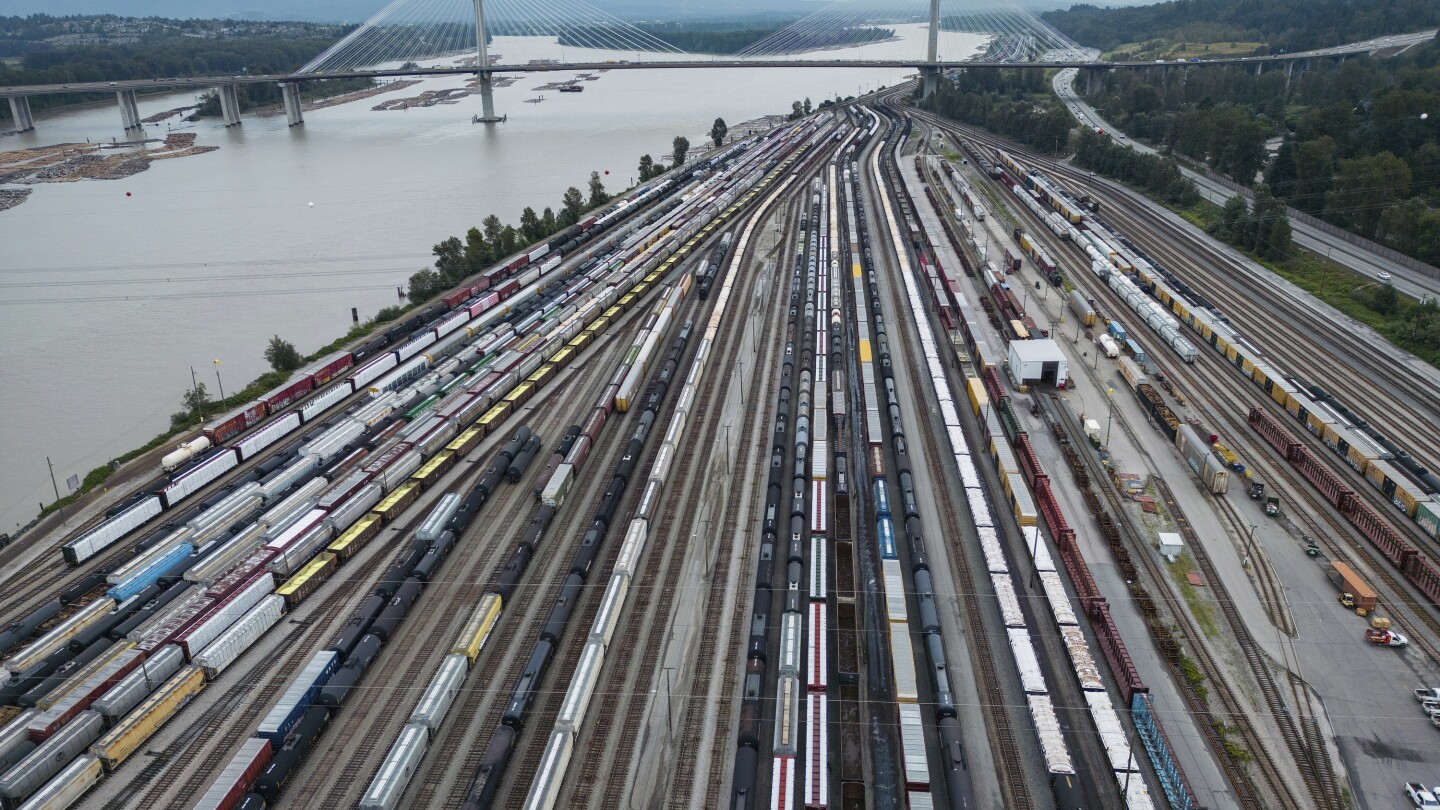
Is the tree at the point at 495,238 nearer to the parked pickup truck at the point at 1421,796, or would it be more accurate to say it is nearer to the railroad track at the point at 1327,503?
the railroad track at the point at 1327,503

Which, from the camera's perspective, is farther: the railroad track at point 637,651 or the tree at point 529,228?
the tree at point 529,228

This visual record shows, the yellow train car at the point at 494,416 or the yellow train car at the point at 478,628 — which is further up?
the yellow train car at the point at 494,416

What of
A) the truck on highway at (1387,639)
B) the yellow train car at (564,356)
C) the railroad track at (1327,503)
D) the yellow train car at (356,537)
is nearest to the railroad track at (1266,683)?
the truck on highway at (1387,639)

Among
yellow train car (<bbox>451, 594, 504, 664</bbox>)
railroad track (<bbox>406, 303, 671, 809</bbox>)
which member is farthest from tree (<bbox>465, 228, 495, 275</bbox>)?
yellow train car (<bbox>451, 594, 504, 664</bbox>)

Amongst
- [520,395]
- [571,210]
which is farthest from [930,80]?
[520,395]

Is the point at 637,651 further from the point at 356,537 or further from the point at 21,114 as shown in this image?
the point at 21,114

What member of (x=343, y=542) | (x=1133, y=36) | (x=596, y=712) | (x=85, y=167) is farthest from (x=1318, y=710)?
(x=1133, y=36)
